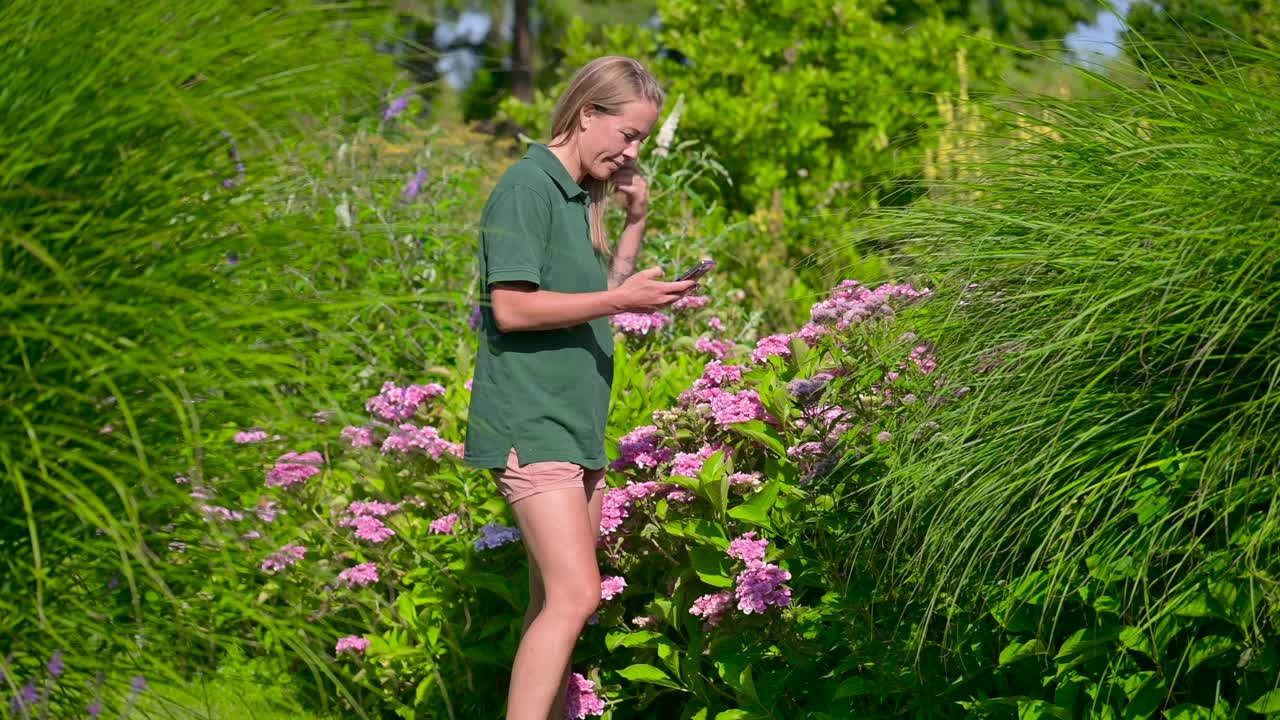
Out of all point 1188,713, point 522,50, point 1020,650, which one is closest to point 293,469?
point 1020,650

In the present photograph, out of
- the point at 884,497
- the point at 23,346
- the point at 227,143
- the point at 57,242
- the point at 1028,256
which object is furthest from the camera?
the point at 884,497

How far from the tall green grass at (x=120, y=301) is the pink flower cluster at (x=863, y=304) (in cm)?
160

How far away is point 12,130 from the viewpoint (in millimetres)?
2082

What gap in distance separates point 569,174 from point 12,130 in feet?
5.41

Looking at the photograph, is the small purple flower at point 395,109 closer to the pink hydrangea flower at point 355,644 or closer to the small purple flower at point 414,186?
the small purple flower at point 414,186

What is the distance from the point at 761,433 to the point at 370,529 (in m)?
1.48

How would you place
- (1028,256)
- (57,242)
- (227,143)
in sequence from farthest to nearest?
1. (1028,256)
2. (227,143)
3. (57,242)

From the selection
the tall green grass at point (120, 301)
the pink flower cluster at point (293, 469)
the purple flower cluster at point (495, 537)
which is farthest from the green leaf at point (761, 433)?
the tall green grass at point (120, 301)

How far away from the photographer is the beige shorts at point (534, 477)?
10.6 ft

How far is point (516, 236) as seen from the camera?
3.16 metres

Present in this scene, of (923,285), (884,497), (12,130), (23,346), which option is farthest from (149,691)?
(923,285)

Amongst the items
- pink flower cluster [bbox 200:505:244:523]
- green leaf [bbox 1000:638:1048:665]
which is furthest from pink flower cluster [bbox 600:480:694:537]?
pink flower cluster [bbox 200:505:244:523]

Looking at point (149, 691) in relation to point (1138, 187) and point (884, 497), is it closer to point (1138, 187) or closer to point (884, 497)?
point (884, 497)

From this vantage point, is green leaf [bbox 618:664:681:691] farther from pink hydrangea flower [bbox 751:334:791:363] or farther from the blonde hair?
the blonde hair
